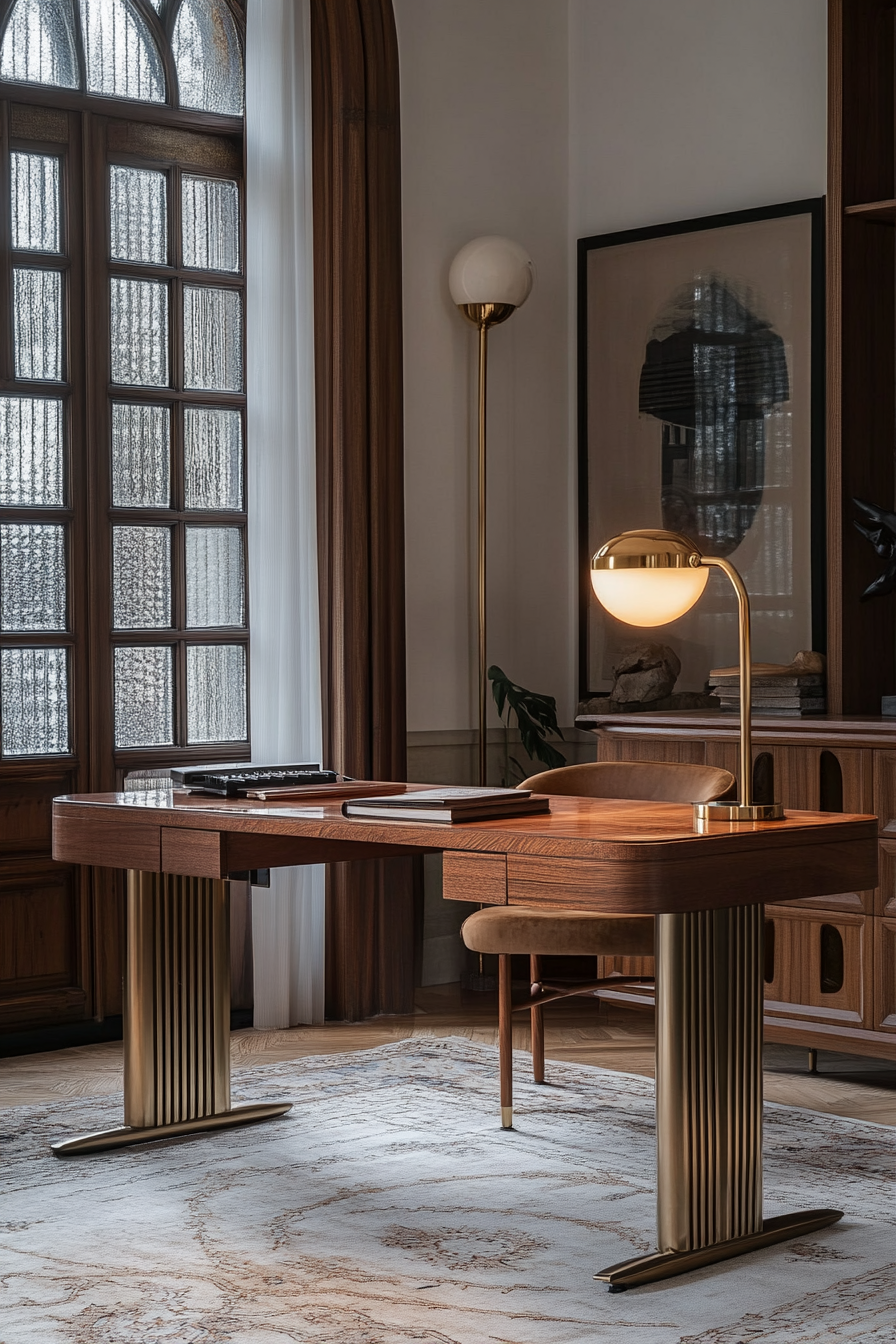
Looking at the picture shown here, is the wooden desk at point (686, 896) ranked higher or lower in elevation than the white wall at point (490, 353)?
lower

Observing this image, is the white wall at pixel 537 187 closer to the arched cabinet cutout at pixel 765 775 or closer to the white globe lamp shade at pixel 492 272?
the white globe lamp shade at pixel 492 272

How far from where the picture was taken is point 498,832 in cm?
282

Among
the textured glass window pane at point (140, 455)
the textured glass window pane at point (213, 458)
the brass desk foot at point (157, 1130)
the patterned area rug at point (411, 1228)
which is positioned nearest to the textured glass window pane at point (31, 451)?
the textured glass window pane at point (140, 455)

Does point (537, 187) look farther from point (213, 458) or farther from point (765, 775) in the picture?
point (765, 775)

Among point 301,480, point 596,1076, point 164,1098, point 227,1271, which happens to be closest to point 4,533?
point 301,480

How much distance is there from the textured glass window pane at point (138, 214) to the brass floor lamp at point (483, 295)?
955 millimetres

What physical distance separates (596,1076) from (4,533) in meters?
2.15

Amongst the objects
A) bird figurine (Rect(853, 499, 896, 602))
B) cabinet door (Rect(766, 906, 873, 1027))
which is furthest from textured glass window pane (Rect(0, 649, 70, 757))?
bird figurine (Rect(853, 499, 896, 602))

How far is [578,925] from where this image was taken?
362 cm

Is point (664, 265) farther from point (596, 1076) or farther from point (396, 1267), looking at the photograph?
point (396, 1267)

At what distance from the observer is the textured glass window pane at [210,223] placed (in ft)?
16.4

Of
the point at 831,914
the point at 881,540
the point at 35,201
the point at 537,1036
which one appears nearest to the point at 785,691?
the point at 881,540

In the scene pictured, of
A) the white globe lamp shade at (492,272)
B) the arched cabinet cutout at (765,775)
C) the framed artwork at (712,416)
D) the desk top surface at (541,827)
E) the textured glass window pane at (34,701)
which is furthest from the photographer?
the white globe lamp shade at (492,272)

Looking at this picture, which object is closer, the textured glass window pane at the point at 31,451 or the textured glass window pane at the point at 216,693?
the textured glass window pane at the point at 31,451
